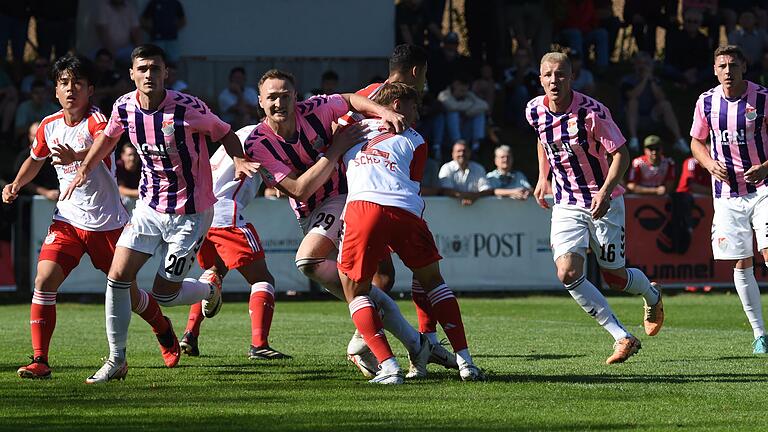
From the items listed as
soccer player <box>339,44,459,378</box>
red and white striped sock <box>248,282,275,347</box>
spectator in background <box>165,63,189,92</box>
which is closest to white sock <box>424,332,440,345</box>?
soccer player <box>339,44,459,378</box>

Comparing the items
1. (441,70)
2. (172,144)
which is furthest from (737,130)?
(441,70)

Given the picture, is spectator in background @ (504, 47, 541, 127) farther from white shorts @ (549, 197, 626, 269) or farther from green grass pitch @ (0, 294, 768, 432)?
white shorts @ (549, 197, 626, 269)

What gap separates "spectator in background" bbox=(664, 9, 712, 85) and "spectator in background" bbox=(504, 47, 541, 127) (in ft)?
10.1

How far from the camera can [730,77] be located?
10.6 meters

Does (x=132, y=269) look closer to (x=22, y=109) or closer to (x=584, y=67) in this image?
(x=22, y=109)

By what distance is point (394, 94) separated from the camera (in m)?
8.38

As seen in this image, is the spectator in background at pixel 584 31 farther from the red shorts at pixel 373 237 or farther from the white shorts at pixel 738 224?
the red shorts at pixel 373 237

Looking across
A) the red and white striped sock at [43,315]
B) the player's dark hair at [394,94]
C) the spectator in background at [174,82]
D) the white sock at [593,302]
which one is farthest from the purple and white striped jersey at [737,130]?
the spectator in background at [174,82]

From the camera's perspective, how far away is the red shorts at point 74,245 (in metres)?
9.29

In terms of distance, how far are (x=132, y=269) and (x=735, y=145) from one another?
15.9 ft

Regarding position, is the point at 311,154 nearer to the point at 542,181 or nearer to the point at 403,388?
the point at 403,388

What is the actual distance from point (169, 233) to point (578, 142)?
2999 millimetres

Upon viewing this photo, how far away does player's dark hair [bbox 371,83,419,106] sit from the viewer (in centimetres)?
838

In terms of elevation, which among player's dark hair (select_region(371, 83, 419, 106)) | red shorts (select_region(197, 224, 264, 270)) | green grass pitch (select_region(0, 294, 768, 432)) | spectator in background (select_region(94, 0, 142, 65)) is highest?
spectator in background (select_region(94, 0, 142, 65))
